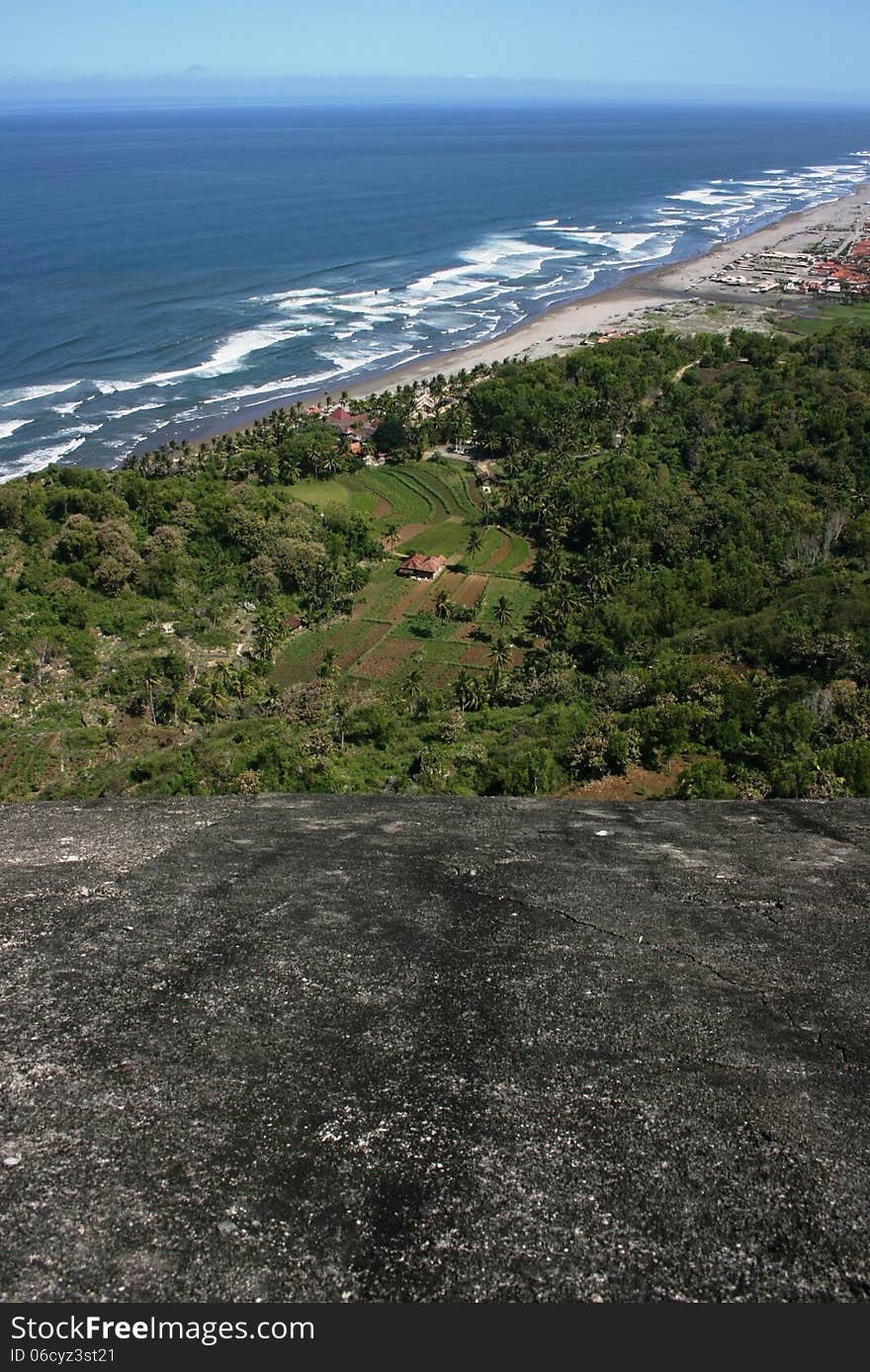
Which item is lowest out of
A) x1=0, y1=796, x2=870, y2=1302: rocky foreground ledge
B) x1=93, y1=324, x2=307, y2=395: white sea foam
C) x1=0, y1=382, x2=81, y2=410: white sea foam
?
x1=0, y1=796, x2=870, y2=1302: rocky foreground ledge

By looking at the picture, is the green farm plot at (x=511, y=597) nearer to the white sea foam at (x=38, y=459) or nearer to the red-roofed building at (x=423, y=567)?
the red-roofed building at (x=423, y=567)

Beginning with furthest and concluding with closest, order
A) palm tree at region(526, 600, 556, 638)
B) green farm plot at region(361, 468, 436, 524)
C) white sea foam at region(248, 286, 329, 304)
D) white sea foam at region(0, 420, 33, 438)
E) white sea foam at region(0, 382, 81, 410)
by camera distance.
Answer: white sea foam at region(248, 286, 329, 304) < white sea foam at region(0, 382, 81, 410) < white sea foam at region(0, 420, 33, 438) < green farm plot at region(361, 468, 436, 524) < palm tree at region(526, 600, 556, 638)

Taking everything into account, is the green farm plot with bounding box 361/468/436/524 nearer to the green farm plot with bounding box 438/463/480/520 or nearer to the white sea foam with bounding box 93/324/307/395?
the green farm plot with bounding box 438/463/480/520

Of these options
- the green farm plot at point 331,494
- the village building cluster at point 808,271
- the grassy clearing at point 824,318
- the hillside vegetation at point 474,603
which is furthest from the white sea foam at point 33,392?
the village building cluster at point 808,271

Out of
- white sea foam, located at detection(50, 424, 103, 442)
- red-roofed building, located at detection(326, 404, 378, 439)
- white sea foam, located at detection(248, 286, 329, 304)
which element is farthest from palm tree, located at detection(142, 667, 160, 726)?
white sea foam, located at detection(248, 286, 329, 304)

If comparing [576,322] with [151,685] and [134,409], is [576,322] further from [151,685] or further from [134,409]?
[151,685]

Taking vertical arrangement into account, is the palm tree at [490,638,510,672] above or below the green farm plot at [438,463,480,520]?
below

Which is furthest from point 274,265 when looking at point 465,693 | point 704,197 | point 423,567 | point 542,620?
point 704,197
